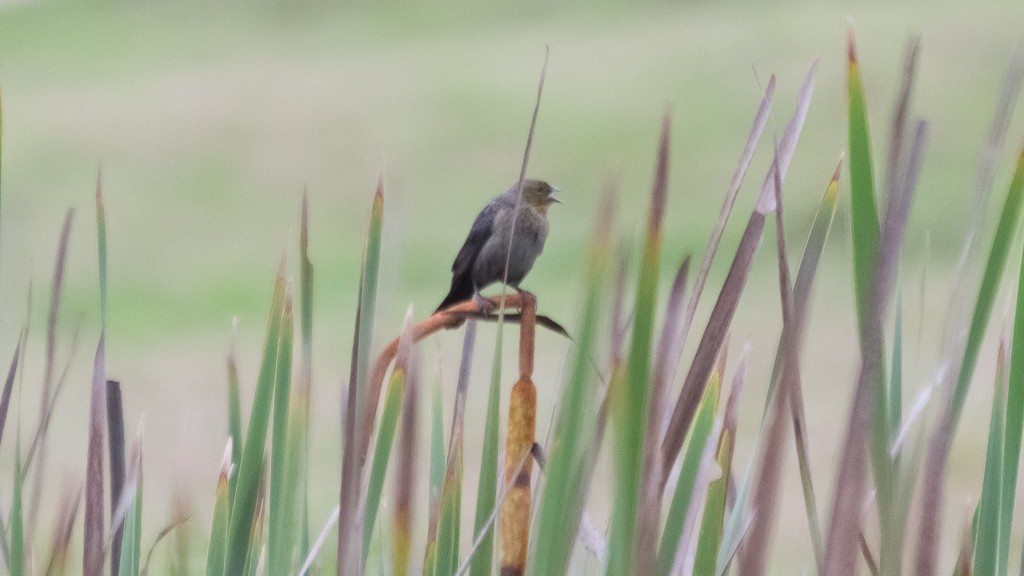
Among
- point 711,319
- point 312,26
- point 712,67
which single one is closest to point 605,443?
point 711,319

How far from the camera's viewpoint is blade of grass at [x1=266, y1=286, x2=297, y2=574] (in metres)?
0.49

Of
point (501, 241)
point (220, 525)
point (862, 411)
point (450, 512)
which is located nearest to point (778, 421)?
point (862, 411)

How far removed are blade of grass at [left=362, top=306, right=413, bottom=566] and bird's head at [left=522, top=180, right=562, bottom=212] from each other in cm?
97

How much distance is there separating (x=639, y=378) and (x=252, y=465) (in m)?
0.19

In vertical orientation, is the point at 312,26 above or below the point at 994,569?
above

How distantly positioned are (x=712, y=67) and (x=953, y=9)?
66.1 inches

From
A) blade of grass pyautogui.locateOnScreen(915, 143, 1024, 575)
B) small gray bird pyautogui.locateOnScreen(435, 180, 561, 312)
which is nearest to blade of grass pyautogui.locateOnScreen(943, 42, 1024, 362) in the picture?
blade of grass pyautogui.locateOnScreen(915, 143, 1024, 575)

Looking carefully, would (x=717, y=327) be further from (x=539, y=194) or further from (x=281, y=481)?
(x=539, y=194)

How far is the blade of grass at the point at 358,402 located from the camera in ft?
1.45

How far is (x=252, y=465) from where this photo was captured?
0.48 metres

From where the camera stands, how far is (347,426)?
456 mm

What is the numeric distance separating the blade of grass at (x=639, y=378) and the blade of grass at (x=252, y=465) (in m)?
0.17

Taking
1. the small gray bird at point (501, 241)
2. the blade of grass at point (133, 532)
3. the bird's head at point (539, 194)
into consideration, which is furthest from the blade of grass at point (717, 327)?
the bird's head at point (539, 194)

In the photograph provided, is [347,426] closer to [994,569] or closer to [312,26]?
[994,569]
